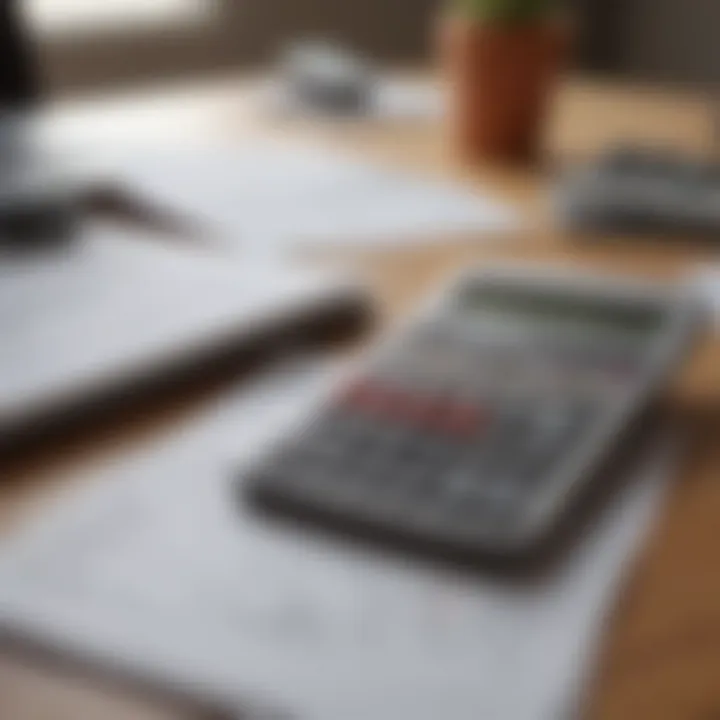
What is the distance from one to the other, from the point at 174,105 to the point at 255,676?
0.95 m

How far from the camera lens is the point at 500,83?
1060 millimetres

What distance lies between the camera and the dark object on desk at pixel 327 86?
4.10 feet

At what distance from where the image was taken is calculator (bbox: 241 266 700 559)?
491mm

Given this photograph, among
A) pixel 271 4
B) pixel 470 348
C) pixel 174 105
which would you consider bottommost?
pixel 470 348

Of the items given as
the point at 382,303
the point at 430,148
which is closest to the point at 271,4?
the point at 430,148

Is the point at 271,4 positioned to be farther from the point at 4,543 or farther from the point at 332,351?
the point at 4,543

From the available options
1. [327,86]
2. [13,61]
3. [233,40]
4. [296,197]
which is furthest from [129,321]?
[233,40]

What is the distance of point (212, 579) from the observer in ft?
1.53

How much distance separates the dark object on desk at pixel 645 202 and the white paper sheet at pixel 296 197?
5 cm

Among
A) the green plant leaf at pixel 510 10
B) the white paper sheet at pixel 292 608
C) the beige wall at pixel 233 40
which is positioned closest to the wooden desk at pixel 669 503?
the white paper sheet at pixel 292 608

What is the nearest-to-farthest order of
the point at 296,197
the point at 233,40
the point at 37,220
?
the point at 37,220
the point at 296,197
the point at 233,40

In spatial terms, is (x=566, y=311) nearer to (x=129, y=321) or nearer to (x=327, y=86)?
(x=129, y=321)

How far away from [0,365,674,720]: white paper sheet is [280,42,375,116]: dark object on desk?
0.75 m

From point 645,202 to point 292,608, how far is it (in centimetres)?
54
